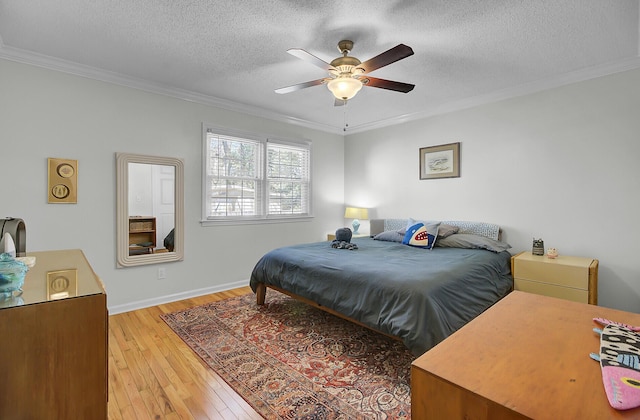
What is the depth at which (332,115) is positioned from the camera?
4.59 m

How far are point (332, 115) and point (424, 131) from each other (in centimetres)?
138

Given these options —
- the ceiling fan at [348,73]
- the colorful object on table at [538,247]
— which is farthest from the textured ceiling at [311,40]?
the colorful object on table at [538,247]

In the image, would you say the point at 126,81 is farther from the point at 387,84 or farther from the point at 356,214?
the point at 356,214

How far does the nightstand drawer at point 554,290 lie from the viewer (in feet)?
9.02

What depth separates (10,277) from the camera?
0.93 metres

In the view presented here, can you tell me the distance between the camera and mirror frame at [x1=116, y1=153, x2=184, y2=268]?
3.20m

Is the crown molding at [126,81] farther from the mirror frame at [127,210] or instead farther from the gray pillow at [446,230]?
the gray pillow at [446,230]

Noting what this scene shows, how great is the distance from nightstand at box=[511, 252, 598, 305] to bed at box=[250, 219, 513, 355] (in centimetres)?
14

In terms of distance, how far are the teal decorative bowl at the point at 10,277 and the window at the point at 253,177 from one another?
9.55 feet

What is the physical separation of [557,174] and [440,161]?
52.5 inches

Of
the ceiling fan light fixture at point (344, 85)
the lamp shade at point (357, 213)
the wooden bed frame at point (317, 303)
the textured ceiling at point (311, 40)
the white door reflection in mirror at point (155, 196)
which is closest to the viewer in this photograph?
the textured ceiling at point (311, 40)

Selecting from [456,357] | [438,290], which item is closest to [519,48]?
[438,290]

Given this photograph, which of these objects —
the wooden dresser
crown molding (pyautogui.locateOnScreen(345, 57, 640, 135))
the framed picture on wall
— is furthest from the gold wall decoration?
the framed picture on wall

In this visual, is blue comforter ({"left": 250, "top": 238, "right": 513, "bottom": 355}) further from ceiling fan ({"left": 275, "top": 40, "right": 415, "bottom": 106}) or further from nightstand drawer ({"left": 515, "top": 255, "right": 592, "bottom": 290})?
ceiling fan ({"left": 275, "top": 40, "right": 415, "bottom": 106})
